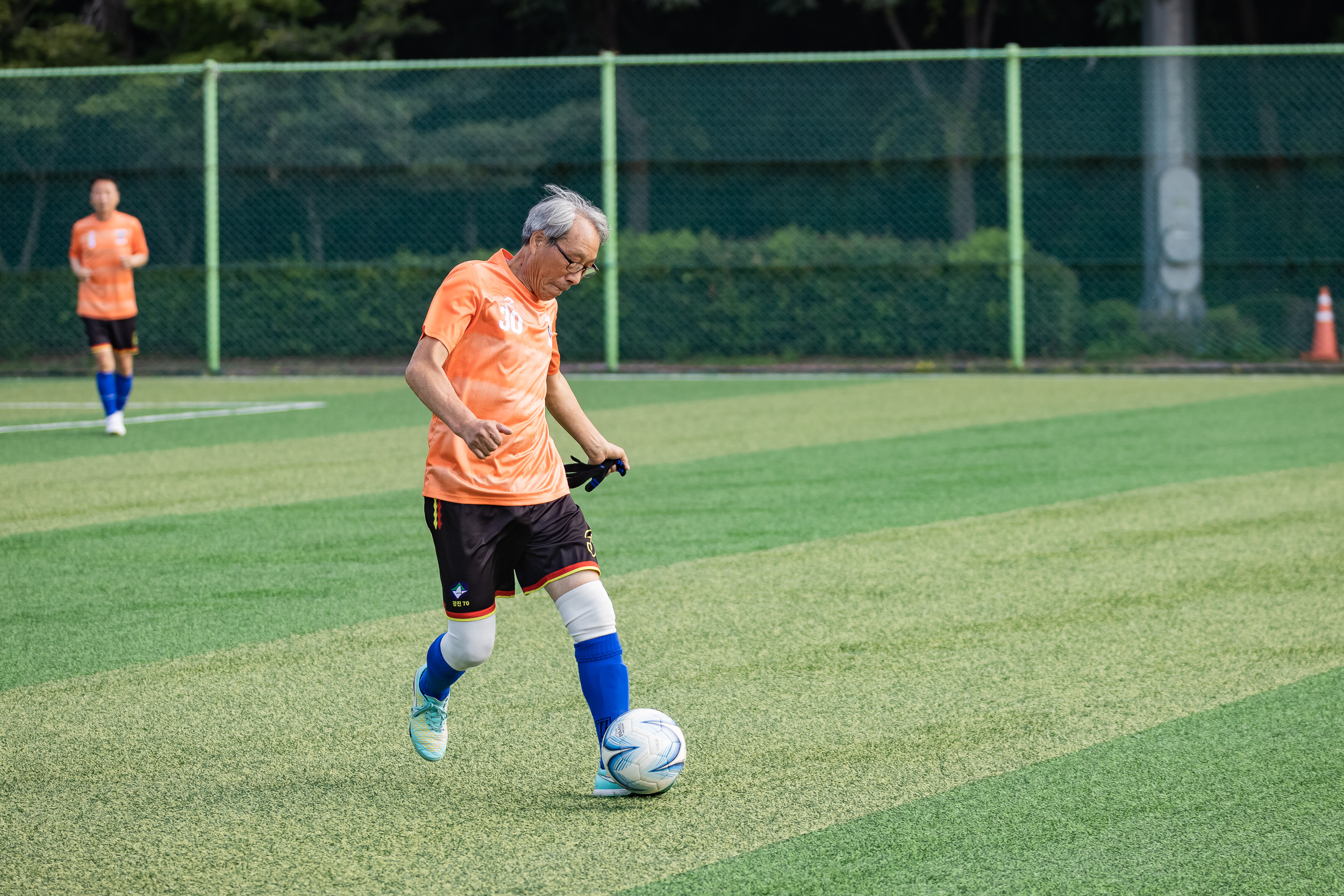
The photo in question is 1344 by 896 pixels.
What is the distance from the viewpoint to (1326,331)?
16234 mm

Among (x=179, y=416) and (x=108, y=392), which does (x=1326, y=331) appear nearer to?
(x=179, y=416)

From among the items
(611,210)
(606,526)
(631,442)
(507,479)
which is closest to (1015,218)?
(611,210)

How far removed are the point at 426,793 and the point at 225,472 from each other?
6.33 meters

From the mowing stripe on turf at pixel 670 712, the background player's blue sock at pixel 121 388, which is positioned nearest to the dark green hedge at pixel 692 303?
the background player's blue sock at pixel 121 388

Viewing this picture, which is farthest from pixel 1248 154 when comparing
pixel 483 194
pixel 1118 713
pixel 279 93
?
pixel 1118 713

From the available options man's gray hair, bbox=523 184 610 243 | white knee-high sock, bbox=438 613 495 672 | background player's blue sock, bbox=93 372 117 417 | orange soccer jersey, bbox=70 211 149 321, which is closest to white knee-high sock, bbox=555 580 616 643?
white knee-high sock, bbox=438 613 495 672

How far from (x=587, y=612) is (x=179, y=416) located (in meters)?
10.0

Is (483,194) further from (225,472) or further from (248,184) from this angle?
(225,472)

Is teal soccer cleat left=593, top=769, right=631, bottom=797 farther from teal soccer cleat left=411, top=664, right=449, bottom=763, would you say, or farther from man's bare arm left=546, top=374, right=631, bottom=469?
man's bare arm left=546, top=374, right=631, bottom=469

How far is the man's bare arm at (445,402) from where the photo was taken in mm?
3934

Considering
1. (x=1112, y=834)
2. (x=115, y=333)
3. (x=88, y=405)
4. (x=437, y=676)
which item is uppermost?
(x=115, y=333)

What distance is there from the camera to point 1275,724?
15.1 ft

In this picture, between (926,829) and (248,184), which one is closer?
(926,829)

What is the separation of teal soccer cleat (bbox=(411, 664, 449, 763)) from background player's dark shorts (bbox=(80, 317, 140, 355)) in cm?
856
